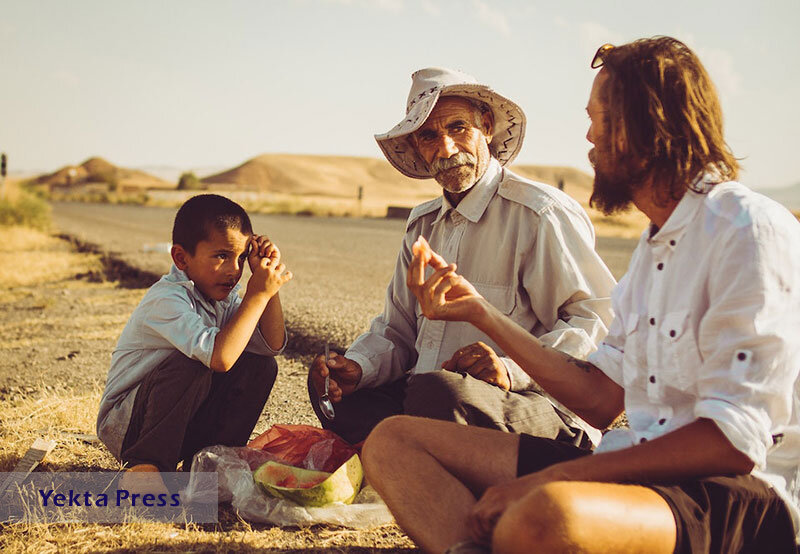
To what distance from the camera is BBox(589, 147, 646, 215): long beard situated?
2303mm

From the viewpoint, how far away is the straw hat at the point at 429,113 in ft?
12.1

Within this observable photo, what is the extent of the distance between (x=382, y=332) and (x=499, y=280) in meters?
0.65

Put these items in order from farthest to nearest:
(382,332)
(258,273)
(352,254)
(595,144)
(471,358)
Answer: (352,254) < (382,332) < (258,273) < (471,358) < (595,144)

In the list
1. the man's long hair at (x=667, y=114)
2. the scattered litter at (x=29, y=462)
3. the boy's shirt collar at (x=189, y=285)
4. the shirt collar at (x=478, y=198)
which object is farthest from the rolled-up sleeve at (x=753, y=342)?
the scattered litter at (x=29, y=462)

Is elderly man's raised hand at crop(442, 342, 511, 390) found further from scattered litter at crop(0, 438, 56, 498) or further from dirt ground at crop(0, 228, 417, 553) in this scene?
scattered litter at crop(0, 438, 56, 498)

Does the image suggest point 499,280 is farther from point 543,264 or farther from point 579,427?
point 579,427

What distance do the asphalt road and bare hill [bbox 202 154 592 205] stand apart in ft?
306

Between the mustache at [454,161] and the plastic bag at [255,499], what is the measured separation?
4.74 feet

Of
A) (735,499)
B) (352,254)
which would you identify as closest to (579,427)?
(735,499)

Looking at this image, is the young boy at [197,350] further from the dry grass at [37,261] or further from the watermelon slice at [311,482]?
the dry grass at [37,261]

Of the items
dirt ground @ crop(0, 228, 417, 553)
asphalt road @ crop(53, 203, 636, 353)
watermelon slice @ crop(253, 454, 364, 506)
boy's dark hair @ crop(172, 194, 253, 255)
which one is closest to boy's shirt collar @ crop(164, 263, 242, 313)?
boy's dark hair @ crop(172, 194, 253, 255)

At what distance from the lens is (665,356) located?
2.19 m

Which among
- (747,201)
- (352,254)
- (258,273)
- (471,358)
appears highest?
(747,201)

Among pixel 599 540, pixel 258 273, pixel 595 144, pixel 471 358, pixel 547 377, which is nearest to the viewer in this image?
pixel 599 540
